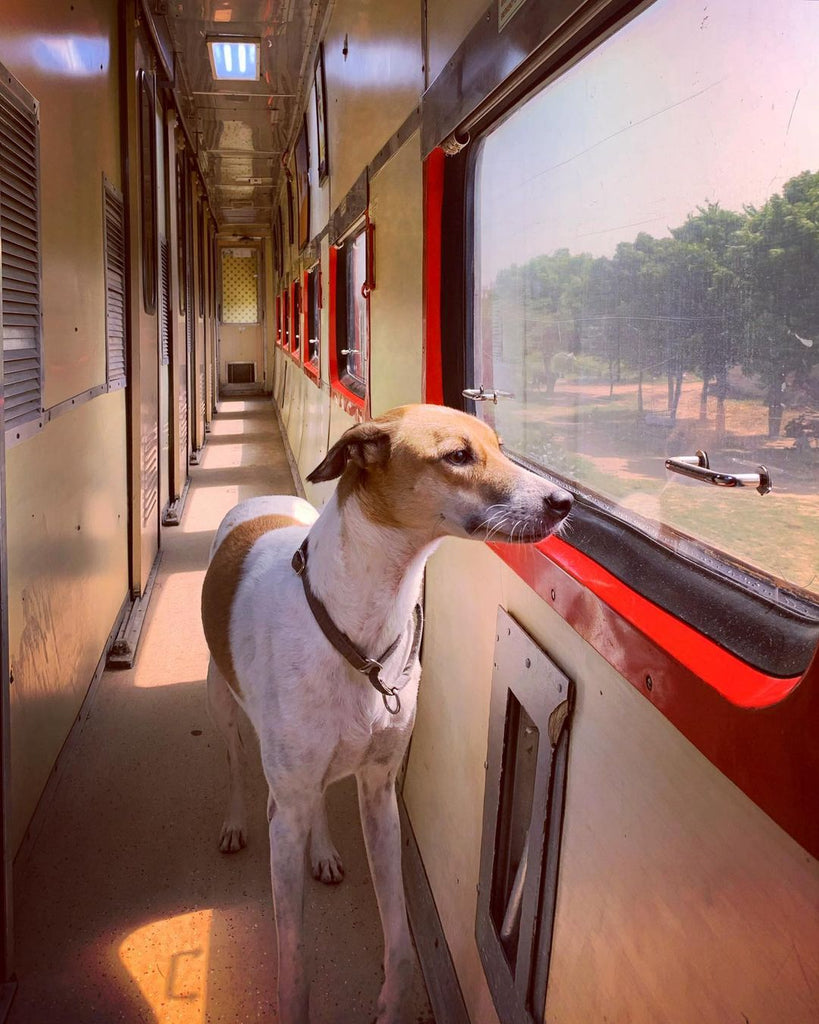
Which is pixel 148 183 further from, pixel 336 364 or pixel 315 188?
pixel 315 188

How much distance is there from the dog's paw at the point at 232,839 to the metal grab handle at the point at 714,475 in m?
2.07

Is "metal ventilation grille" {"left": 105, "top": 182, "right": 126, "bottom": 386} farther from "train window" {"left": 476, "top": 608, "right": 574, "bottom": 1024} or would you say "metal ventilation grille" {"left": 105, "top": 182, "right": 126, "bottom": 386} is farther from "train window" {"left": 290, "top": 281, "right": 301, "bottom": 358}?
"train window" {"left": 290, "top": 281, "right": 301, "bottom": 358}

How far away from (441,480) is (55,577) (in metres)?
1.83

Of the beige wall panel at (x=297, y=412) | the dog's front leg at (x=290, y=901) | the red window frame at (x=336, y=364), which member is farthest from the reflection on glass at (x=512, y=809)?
the beige wall panel at (x=297, y=412)

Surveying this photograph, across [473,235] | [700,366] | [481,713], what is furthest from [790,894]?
[473,235]

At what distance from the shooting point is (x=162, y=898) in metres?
2.41

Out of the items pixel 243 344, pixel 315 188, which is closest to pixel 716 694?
pixel 315 188

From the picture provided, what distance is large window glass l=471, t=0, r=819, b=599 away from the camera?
0.92 metres

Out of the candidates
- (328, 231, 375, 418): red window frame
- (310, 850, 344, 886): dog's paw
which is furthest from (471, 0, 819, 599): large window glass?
(328, 231, 375, 418): red window frame

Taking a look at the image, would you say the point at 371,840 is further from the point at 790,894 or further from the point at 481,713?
the point at 790,894

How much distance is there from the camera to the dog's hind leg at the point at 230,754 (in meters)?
2.63

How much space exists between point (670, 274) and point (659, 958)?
948 mm

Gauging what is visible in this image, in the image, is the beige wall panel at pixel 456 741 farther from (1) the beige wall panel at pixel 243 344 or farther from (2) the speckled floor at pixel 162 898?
(1) the beige wall panel at pixel 243 344

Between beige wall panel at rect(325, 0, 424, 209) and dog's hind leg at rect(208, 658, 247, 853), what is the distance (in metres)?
1.97
